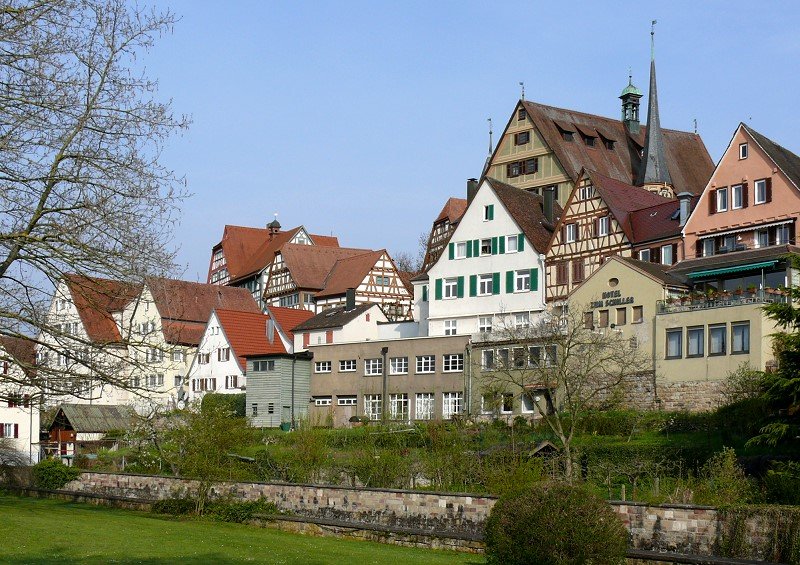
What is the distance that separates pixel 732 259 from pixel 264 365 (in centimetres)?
2927

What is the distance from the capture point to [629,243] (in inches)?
2276

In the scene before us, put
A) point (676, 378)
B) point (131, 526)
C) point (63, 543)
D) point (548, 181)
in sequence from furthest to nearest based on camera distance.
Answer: point (548, 181) < point (676, 378) < point (131, 526) < point (63, 543)

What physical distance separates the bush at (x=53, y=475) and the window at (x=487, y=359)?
66.1 ft

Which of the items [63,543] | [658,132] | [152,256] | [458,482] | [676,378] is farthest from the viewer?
[658,132]

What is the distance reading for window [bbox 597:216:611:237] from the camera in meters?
59.1

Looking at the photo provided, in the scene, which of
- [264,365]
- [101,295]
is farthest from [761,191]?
[101,295]

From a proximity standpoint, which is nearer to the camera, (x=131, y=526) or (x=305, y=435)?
(x=131, y=526)

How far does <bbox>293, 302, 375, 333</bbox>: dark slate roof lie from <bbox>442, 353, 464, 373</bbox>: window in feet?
41.7

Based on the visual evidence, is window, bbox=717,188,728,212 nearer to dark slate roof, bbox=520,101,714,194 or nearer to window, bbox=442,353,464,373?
window, bbox=442,353,464,373

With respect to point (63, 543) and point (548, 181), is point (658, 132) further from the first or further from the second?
point (63, 543)

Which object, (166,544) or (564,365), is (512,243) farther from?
(166,544)

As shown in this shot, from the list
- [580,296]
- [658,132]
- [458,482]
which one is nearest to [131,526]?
[458,482]

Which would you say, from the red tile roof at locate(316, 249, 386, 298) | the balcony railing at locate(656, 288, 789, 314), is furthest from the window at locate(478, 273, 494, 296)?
the red tile roof at locate(316, 249, 386, 298)

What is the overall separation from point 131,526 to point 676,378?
25.7 meters
